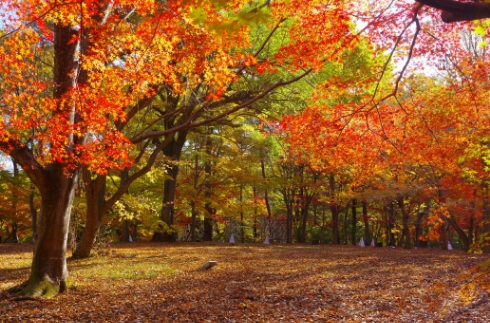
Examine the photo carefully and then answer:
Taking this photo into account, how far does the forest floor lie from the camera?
6.39 meters

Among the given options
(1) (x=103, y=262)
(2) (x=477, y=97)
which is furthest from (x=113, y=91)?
(2) (x=477, y=97)

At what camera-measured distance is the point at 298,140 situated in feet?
40.2

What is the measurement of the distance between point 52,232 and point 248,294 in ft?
13.0

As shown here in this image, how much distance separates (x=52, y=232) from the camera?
7664 mm

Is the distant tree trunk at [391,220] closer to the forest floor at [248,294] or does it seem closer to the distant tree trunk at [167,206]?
the distant tree trunk at [167,206]

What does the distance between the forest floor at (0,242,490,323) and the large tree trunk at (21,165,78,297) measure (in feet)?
1.37

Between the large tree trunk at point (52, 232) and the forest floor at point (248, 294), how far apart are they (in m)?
0.42

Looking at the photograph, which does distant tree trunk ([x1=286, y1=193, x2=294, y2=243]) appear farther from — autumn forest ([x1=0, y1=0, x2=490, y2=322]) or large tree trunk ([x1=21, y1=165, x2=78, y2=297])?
large tree trunk ([x1=21, y1=165, x2=78, y2=297])

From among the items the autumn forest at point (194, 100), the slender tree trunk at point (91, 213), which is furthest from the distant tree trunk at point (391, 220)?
the slender tree trunk at point (91, 213)

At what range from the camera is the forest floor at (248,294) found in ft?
21.0

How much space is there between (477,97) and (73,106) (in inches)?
377

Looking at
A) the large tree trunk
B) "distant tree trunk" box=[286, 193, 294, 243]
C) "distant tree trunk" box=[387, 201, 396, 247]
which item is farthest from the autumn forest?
"distant tree trunk" box=[286, 193, 294, 243]

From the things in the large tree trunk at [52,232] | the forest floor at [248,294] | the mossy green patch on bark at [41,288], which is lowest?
the forest floor at [248,294]

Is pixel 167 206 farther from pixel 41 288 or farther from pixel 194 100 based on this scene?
pixel 41 288
